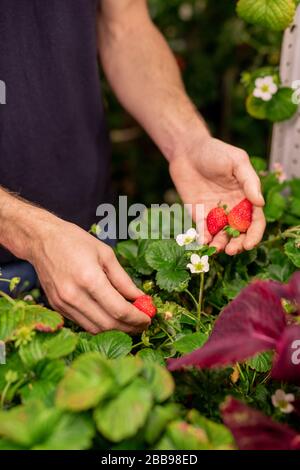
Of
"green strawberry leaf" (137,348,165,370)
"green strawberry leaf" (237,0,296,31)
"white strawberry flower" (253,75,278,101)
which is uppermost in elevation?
"green strawberry leaf" (237,0,296,31)

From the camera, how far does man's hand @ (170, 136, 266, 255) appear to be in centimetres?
89

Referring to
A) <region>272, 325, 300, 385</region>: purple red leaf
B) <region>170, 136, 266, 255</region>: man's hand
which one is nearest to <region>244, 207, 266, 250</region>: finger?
<region>170, 136, 266, 255</region>: man's hand

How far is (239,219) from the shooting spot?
90 centimetres

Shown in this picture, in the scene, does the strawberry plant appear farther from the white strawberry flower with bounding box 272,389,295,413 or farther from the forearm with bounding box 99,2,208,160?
Result: the forearm with bounding box 99,2,208,160

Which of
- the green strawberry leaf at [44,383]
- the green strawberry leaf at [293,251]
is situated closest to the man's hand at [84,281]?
the green strawberry leaf at [44,383]

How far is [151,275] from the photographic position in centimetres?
94

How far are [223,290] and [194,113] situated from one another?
39cm

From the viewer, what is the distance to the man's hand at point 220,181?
89cm

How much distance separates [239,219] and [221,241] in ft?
0.14

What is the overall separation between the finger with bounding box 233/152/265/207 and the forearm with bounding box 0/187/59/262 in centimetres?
30

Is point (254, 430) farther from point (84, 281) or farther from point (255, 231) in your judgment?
point (255, 231)

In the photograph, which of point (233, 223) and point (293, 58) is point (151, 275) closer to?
point (233, 223)

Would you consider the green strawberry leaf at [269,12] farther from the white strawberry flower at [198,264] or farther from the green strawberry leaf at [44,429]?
the green strawberry leaf at [44,429]
